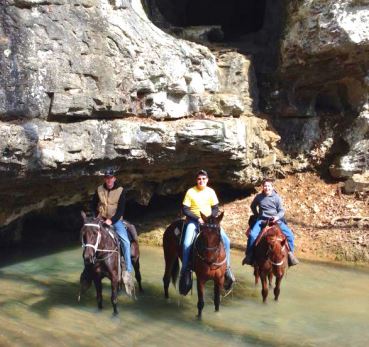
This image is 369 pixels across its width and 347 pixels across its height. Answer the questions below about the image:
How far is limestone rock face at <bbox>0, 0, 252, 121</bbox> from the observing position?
10180mm

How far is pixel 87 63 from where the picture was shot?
36.1 ft

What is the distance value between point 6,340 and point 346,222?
10.0 m

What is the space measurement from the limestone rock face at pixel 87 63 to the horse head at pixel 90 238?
306 centimetres

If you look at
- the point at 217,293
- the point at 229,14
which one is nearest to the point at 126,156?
the point at 217,293

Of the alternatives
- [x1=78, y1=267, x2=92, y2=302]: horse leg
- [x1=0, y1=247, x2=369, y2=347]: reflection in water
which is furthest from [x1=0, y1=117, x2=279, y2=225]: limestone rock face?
[x1=78, y1=267, x2=92, y2=302]: horse leg

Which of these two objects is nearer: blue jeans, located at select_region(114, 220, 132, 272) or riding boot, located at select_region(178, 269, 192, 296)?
riding boot, located at select_region(178, 269, 192, 296)

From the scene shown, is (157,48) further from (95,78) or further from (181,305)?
(181,305)

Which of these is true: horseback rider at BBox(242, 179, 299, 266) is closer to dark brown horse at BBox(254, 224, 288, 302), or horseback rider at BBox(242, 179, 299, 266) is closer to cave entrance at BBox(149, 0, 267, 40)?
dark brown horse at BBox(254, 224, 288, 302)

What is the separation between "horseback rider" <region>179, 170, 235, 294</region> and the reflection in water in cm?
85

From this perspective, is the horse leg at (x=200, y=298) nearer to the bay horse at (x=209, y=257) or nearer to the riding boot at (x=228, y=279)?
the bay horse at (x=209, y=257)

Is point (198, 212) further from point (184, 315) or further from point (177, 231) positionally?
point (184, 315)

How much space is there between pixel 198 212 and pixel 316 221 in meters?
6.44

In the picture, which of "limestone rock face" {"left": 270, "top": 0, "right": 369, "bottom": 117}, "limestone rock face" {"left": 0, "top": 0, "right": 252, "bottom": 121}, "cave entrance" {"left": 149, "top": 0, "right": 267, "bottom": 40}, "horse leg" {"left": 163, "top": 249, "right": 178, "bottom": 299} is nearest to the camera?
"limestone rock face" {"left": 0, "top": 0, "right": 252, "bottom": 121}

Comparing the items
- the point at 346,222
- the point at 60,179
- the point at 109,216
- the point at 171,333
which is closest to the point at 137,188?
the point at 60,179
